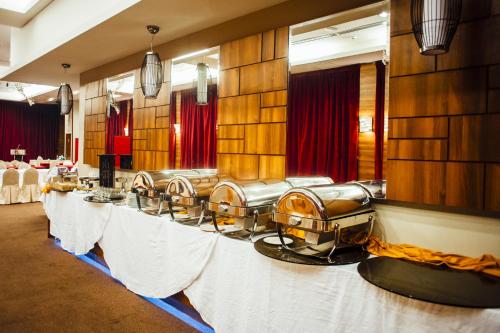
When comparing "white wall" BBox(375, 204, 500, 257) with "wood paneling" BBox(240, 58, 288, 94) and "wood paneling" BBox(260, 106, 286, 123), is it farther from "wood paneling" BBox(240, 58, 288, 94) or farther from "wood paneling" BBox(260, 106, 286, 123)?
"wood paneling" BBox(240, 58, 288, 94)

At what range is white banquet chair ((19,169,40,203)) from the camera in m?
7.94

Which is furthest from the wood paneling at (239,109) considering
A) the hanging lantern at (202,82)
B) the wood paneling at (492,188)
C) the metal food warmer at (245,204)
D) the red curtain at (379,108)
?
the wood paneling at (492,188)

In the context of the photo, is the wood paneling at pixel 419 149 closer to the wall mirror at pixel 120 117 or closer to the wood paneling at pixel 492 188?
the wood paneling at pixel 492 188

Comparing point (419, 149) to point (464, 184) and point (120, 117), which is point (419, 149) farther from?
point (120, 117)

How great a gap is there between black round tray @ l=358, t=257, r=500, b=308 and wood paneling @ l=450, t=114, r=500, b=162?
21.5 inches

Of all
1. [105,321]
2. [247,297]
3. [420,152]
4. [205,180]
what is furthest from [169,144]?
[420,152]

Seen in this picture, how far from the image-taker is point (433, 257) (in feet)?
5.56

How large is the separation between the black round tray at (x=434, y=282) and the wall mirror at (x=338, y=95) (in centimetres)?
68

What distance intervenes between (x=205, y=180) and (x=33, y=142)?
13.2m

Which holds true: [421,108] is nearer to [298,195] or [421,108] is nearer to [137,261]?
[298,195]

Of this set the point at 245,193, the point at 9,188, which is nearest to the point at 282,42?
the point at 245,193

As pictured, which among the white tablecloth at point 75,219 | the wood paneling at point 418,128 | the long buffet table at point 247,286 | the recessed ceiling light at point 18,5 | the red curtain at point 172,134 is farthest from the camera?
the recessed ceiling light at point 18,5

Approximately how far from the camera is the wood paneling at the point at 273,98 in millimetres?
2717

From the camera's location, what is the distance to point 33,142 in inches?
529
